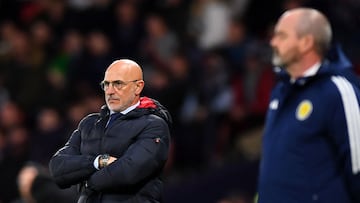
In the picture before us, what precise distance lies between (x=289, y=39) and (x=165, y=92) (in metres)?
5.47

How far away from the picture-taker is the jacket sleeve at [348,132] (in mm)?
4965

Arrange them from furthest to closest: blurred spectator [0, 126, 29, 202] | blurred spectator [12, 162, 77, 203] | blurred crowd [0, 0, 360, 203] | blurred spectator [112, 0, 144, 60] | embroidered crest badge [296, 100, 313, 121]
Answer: blurred spectator [112, 0, 144, 60] < blurred spectator [0, 126, 29, 202] < blurred crowd [0, 0, 360, 203] < blurred spectator [12, 162, 77, 203] < embroidered crest badge [296, 100, 313, 121]

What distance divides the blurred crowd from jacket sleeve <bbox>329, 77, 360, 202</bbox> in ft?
14.3

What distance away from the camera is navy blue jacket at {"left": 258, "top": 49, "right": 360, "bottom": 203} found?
4.98 metres

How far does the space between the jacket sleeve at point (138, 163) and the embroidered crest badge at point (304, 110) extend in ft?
3.60

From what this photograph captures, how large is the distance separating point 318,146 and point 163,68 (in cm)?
641

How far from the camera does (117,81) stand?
412 cm

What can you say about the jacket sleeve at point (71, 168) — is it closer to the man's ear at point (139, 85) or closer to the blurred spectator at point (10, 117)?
the man's ear at point (139, 85)

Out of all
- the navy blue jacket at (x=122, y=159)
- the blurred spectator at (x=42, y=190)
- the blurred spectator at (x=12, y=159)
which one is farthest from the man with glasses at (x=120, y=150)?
the blurred spectator at (x=12, y=159)

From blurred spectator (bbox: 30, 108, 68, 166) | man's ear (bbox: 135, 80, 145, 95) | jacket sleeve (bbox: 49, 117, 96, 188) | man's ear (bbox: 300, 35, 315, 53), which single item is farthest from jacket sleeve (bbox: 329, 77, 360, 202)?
blurred spectator (bbox: 30, 108, 68, 166)

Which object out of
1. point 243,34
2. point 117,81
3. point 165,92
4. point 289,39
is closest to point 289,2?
point 243,34

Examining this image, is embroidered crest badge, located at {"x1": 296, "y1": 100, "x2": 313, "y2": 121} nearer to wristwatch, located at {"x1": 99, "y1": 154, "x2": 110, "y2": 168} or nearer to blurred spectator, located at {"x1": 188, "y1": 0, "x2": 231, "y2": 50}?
wristwatch, located at {"x1": 99, "y1": 154, "x2": 110, "y2": 168}

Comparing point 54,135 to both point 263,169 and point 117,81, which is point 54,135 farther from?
point 117,81

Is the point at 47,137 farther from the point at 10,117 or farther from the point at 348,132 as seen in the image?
the point at 348,132
